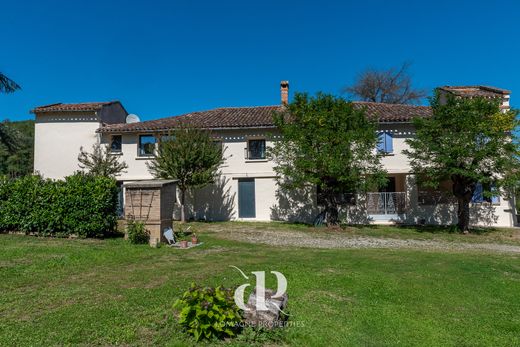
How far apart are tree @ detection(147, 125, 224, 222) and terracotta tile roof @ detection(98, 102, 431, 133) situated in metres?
1.91

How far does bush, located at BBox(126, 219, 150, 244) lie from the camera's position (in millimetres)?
11800

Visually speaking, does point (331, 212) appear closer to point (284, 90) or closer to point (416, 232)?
point (416, 232)

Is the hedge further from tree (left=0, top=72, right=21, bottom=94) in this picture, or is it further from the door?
the door

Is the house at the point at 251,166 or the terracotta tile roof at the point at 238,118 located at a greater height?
the terracotta tile roof at the point at 238,118

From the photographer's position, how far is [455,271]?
8.44 m

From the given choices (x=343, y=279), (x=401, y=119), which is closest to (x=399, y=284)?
(x=343, y=279)

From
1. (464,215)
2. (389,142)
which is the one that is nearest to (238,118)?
(389,142)

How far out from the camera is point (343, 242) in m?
14.1

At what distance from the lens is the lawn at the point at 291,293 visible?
4.59 metres

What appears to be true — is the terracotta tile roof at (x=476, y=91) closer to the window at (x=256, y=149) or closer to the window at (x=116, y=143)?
the window at (x=256, y=149)

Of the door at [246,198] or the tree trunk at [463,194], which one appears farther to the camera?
the door at [246,198]

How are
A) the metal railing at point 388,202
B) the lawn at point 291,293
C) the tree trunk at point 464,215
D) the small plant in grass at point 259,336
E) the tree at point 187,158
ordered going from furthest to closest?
1. the metal railing at point 388,202
2. the tree at point 187,158
3. the tree trunk at point 464,215
4. the lawn at point 291,293
5. the small plant in grass at point 259,336

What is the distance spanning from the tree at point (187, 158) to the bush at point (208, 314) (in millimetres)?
14534

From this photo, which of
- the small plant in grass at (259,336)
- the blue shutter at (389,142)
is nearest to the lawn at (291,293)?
the small plant in grass at (259,336)
